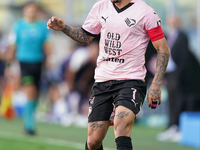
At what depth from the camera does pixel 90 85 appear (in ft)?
45.1

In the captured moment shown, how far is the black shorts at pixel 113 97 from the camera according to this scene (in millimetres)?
5078

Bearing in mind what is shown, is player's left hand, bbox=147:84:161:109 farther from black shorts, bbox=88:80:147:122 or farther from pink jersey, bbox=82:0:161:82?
pink jersey, bbox=82:0:161:82

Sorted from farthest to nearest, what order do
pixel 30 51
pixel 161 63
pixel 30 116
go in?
pixel 30 51, pixel 30 116, pixel 161 63

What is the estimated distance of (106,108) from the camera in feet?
17.1

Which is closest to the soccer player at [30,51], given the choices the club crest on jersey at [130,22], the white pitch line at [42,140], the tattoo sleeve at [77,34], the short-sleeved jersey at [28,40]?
the short-sleeved jersey at [28,40]

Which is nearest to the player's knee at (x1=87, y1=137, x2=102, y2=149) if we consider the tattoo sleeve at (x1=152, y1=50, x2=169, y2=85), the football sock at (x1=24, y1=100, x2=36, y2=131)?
the tattoo sleeve at (x1=152, y1=50, x2=169, y2=85)

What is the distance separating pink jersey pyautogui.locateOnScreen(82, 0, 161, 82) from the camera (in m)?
5.16

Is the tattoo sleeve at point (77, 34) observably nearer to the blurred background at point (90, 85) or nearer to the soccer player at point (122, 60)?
the soccer player at point (122, 60)

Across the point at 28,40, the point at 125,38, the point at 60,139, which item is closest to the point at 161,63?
the point at 125,38

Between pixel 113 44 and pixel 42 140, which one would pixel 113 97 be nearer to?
pixel 113 44

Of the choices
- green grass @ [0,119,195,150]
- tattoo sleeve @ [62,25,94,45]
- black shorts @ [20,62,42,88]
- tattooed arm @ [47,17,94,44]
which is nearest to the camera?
tattooed arm @ [47,17,94,44]

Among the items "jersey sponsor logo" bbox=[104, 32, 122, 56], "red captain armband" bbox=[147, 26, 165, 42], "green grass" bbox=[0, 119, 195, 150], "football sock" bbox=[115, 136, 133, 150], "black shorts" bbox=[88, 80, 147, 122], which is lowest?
"green grass" bbox=[0, 119, 195, 150]

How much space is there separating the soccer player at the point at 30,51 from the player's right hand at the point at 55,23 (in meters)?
4.84

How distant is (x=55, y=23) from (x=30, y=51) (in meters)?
4.95
